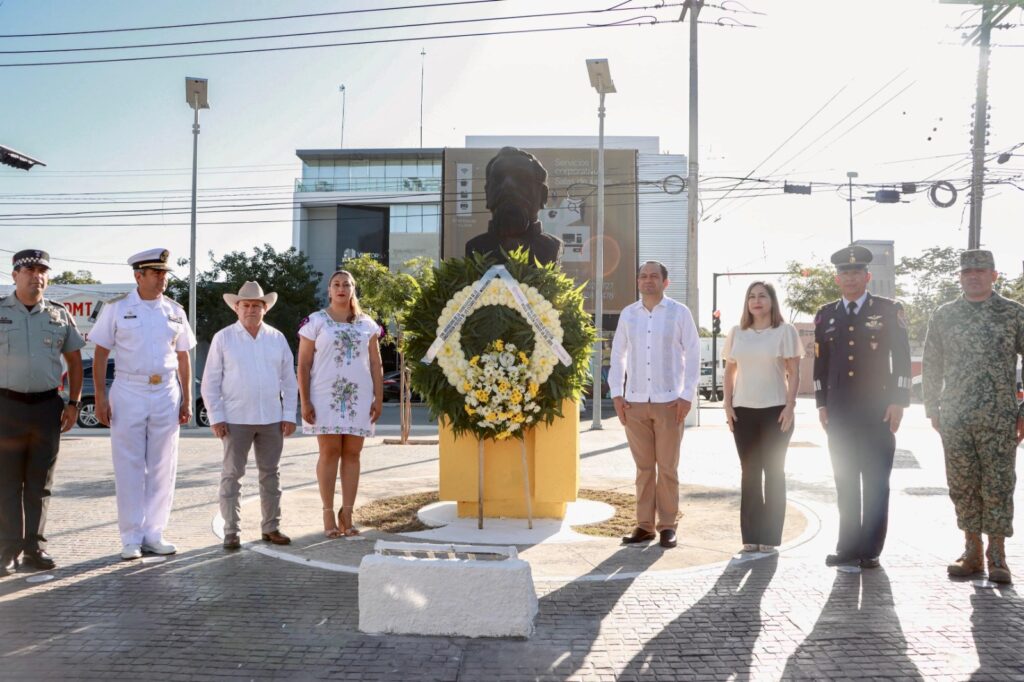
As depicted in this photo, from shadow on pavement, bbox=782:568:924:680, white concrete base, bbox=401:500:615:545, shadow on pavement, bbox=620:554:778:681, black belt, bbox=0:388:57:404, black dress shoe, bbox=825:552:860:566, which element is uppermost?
black belt, bbox=0:388:57:404

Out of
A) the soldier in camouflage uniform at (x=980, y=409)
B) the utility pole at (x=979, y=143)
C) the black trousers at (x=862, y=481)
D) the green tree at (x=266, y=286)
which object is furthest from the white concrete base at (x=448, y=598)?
the green tree at (x=266, y=286)

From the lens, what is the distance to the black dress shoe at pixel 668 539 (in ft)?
20.4

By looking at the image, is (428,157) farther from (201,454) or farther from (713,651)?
(713,651)

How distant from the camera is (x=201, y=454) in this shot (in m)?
13.2

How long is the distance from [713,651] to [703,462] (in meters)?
8.51

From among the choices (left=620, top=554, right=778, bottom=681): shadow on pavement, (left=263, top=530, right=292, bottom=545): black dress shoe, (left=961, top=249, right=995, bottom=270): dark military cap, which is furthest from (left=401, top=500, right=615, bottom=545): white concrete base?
(left=961, top=249, right=995, bottom=270): dark military cap

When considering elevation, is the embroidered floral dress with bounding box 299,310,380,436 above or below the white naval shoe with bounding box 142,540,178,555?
above

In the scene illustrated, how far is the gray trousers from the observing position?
6188 mm

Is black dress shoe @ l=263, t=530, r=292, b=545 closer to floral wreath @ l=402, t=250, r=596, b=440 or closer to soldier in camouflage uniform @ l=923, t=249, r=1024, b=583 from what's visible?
floral wreath @ l=402, t=250, r=596, b=440

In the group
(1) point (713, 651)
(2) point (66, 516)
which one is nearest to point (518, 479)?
(1) point (713, 651)

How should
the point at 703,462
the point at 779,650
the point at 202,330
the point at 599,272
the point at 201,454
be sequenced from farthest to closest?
the point at 202,330
the point at 599,272
the point at 201,454
the point at 703,462
the point at 779,650

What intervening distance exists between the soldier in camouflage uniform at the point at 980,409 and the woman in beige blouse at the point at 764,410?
95 cm

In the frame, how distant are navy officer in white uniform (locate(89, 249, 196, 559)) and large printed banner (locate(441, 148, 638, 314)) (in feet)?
115

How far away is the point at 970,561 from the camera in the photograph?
17.7 feet
